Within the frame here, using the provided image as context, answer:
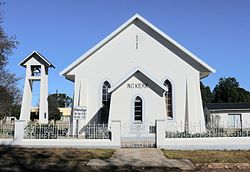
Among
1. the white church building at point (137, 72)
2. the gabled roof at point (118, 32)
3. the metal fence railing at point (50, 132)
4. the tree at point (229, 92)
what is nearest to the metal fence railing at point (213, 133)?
the metal fence railing at point (50, 132)

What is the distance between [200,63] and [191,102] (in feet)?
9.04

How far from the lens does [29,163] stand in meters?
12.4

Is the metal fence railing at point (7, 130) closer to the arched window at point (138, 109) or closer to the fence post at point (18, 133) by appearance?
the fence post at point (18, 133)

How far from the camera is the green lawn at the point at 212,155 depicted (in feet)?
43.3

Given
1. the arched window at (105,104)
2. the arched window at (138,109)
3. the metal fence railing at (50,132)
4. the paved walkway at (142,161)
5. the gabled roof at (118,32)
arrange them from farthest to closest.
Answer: the arched window at (105,104) → the gabled roof at (118,32) → the arched window at (138,109) → the metal fence railing at (50,132) → the paved walkway at (142,161)

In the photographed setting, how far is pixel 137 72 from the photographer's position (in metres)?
22.0

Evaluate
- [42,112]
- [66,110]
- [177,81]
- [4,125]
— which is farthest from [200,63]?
[66,110]

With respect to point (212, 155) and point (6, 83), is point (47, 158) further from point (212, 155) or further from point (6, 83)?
point (6, 83)

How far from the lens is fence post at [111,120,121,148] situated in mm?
16688

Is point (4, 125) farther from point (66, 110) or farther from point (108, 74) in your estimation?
point (66, 110)

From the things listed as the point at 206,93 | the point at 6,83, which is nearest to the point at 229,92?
the point at 206,93

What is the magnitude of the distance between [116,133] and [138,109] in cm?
525

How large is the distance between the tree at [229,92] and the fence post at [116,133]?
2893 inches

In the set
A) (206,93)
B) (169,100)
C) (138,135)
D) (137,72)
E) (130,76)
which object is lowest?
(138,135)
